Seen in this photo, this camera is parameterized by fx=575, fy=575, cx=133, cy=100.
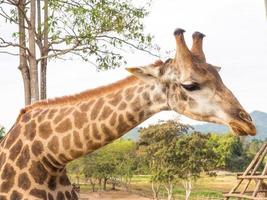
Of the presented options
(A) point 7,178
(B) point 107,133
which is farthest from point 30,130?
(B) point 107,133

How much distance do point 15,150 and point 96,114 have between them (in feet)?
2.82

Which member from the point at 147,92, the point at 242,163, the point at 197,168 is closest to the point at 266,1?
the point at 147,92

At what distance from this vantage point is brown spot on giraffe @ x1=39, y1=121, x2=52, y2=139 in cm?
535

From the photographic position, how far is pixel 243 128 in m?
4.20

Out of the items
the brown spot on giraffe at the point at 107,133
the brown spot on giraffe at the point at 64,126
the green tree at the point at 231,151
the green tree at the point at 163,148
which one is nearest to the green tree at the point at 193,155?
the green tree at the point at 163,148

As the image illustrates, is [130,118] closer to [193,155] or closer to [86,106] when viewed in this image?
[86,106]

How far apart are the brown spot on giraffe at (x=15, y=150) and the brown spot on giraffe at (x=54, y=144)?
293 mm

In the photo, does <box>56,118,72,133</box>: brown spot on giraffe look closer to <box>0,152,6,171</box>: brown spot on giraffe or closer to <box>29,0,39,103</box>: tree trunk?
<box>0,152,6,171</box>: brown spot on giraffe

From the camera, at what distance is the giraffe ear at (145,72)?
186 inches

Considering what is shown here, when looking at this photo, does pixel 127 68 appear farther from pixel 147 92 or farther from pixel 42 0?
pixel 42 0

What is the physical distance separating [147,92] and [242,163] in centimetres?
8354

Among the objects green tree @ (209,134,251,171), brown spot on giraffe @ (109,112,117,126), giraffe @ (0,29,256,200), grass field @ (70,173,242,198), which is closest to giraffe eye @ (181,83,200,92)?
giraffe @ (0,29,256,200)

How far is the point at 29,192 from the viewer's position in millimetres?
5160

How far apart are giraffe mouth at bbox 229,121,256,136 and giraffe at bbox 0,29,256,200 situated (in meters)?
A: 0.14
